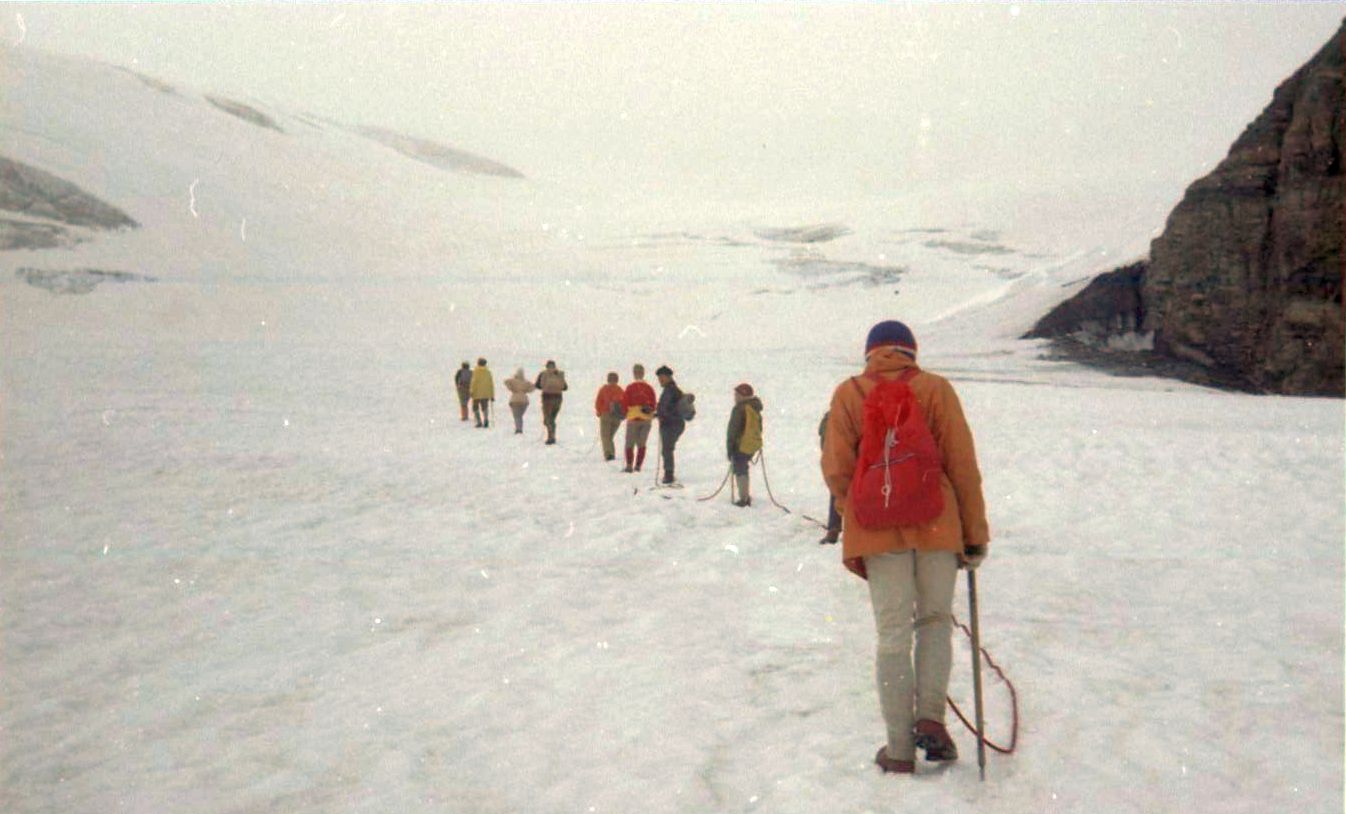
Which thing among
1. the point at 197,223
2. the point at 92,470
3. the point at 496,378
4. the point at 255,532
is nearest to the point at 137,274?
the point at 197,223

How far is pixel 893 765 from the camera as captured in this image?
13.7 feet

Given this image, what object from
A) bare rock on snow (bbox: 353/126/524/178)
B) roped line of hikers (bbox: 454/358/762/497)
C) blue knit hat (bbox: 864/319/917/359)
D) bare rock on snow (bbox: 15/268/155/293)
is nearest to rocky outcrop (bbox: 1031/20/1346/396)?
roped line of hikers (bbox: 454/358/762/497)

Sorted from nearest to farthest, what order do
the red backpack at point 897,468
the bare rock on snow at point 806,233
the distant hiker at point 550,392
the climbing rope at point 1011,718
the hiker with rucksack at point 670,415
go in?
the red backpack at point 897,468 < the climbing rope at point 1011,718 < the hiker with rucksack at point 670,415 < the distant hiker at point 550,392 < the bare rock on snow at point 806,233

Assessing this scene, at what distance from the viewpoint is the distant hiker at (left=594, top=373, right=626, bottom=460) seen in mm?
14609

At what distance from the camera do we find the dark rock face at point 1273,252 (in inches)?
924

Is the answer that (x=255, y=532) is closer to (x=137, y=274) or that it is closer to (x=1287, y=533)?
(x=1287, y=533)

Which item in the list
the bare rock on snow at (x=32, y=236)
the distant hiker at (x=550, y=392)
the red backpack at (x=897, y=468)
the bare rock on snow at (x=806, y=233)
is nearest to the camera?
the red backpack at (x=897, y=468)

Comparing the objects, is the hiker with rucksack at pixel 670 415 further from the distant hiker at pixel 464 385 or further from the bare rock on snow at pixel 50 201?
the bare rock on snow at pixel 50 201

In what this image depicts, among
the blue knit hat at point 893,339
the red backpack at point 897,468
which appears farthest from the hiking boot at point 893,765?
the blue knit hat at point 893,339

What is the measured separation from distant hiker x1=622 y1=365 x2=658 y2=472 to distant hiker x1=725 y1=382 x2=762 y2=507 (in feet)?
8.78

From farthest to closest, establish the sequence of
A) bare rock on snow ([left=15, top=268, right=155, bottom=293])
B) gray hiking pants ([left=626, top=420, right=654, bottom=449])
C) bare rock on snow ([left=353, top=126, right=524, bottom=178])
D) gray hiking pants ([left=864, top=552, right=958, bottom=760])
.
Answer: bare rock on snow ([left=353, top=126, right=524, bottom=178])
bare rock on snow ([left=15, top=268, right=155, bottom=293])
gray hiking pants ([left=626, top=420, right=654, bottom=449])
gray hiking pants ([left=864, top=552, right=958, bottom=760])

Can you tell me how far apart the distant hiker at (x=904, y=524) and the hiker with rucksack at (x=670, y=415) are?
841 cm

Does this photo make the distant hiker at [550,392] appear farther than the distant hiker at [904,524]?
Yes

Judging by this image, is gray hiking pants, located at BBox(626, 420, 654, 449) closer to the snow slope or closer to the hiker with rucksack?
the snow slope
